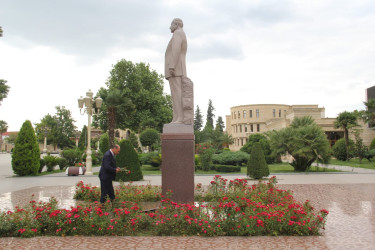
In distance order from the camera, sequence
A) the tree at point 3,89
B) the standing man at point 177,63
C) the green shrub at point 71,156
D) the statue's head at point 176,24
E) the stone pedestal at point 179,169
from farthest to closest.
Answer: the tree at point 3,89, the green shrub at point 71,156, the statue's head at point 176,24, the standing man at point 177,63, the stone pedestal at point 179,169

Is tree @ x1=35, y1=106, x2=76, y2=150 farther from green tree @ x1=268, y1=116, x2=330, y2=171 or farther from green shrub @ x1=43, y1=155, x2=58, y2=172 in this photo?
green tree @ x1=268, y1=116, x2=330, y2=171

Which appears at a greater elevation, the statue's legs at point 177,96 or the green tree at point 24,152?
the statue's legs at point 177,96

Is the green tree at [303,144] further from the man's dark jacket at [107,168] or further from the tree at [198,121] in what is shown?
the tree at [198,121]

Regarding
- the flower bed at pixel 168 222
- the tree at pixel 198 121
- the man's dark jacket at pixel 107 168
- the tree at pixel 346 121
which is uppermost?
the tree at pixel 198 121

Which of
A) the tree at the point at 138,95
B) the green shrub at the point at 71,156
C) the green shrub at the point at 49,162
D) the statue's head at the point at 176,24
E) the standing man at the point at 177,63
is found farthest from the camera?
the tree at the point at 138,95

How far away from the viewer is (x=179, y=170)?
7430mm

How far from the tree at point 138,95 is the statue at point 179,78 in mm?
30922

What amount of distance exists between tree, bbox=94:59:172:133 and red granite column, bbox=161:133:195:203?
31632mm

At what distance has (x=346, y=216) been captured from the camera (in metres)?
7.50

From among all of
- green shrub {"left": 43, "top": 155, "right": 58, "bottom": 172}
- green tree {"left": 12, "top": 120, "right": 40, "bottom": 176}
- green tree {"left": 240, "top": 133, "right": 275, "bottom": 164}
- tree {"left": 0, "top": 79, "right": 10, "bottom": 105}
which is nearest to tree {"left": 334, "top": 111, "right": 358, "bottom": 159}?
green tree {"left": 240, "top": 133, "right": 275, "bottom": 164}

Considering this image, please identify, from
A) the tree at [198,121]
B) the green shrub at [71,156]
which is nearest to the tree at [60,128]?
the tree at [198,121]

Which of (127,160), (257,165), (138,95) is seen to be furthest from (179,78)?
(138,95)

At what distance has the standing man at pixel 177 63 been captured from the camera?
8016 millimetres

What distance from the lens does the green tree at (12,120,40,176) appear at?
19734 millimetres
